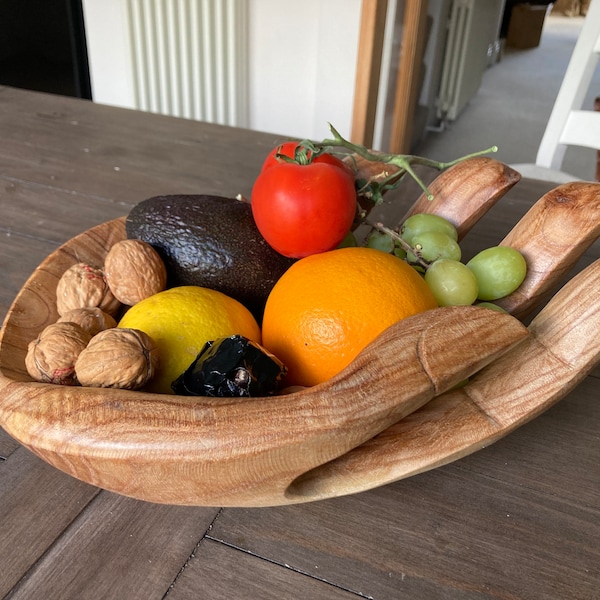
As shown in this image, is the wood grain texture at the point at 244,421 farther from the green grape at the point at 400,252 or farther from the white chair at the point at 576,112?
the white chair at the point at 576,112

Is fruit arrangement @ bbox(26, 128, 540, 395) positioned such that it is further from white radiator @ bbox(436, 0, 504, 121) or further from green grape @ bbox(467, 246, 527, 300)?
white radiator @ bbox(436, 0, 504, 121)

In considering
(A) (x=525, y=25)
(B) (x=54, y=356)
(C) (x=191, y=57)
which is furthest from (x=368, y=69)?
(A) (x=525, y=25)

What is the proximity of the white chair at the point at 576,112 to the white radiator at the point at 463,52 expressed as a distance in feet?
6.29

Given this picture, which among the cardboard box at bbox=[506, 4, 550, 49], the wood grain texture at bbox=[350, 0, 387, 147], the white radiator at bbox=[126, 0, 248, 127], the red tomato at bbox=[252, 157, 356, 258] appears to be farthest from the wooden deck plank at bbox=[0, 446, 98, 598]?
the cardboard box at bbox=[506, 4, 550, 49]

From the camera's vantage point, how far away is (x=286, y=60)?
2.07 meters

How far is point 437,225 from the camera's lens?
52 centimetres

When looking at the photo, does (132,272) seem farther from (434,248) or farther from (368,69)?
(368,69)

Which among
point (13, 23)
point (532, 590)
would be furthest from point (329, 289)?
point (13, 23)

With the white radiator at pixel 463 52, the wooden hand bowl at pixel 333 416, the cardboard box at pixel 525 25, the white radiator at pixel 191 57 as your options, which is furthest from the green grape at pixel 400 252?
the cardboard box at pixel 525 25

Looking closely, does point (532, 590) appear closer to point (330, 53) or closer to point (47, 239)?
point (47, 239)

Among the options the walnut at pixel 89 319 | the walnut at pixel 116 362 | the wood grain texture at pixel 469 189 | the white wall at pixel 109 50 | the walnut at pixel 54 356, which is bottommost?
the white wall at pixel 109 50

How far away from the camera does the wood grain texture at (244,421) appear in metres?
0.30

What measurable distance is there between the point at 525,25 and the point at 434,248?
5714mm

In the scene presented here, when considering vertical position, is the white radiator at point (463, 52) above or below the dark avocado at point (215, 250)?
below
